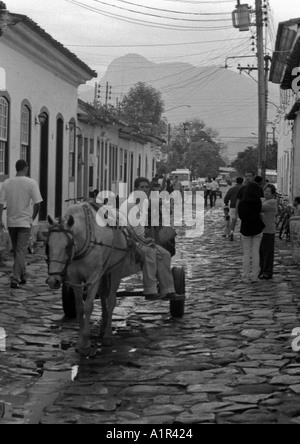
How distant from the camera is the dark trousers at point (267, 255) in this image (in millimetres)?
14633

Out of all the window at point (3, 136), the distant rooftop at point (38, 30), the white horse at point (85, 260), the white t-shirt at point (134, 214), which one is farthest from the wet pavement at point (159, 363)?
the window at point (3, 136)

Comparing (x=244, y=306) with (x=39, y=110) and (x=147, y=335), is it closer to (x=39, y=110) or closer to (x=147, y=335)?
(x=147, y=335)

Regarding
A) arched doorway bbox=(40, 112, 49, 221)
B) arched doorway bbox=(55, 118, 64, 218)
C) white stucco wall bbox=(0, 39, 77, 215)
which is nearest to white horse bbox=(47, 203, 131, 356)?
white stucco wall bbox=(0, 39, 77, 215)

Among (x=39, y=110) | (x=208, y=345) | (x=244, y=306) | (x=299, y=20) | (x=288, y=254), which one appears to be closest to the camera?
(x=208, y=345)

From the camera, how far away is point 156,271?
388 inches

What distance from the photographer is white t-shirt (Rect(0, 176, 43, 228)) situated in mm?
12688

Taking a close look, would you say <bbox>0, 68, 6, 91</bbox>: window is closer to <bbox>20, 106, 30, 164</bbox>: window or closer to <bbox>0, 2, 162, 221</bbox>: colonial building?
<bbox>0, 2, 162, 221</bbox>: colonial building

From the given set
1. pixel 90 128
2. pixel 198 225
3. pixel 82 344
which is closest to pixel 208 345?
Answer: pixel 82 344

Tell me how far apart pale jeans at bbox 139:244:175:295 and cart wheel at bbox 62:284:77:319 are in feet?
3.33

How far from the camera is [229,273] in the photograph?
15.5 metres

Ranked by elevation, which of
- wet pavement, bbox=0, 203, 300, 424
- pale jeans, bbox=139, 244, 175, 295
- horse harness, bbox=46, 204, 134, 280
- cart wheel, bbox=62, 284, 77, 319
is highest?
horse harness, bbox=46, 204, 134, 280

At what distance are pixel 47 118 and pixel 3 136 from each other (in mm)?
4655

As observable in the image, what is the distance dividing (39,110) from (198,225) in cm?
1012
